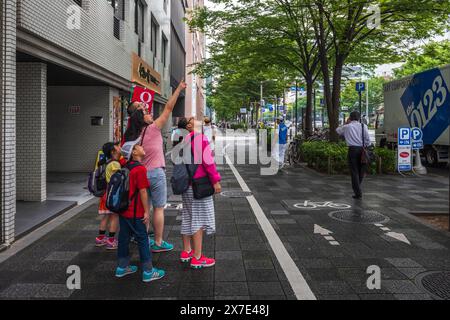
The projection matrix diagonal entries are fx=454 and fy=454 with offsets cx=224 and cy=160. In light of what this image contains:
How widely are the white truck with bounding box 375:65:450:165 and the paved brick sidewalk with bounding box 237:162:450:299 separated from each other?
430 cm

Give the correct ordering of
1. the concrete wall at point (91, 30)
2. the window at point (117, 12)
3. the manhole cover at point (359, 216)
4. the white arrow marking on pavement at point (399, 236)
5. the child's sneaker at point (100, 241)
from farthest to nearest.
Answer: the window at point (117, 12) → the concrete wall at point (91, 30) → the manhole cover at point (359, 216) → the white arrow marking on pavement at point (399, 236) → the child's sneaker at point (100, 241)

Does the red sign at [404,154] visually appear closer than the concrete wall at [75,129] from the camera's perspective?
Yes

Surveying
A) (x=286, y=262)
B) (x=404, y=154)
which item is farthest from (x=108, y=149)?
(x=404, y=154)

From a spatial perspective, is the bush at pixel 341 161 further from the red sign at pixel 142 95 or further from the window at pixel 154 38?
the window at pixel 154 38

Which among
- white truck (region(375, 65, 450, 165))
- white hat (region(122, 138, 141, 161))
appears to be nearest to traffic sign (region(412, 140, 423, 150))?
white truck (region(375, 65, 450, 165))

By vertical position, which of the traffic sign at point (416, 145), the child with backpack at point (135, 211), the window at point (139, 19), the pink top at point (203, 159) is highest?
the window at point (139, 19)

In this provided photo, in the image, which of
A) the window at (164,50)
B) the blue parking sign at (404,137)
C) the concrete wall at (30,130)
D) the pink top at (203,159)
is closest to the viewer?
the pink top at (203,159)

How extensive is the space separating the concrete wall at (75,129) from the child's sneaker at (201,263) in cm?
1074

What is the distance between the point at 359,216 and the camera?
832cm

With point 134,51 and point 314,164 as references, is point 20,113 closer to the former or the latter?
point 134,51

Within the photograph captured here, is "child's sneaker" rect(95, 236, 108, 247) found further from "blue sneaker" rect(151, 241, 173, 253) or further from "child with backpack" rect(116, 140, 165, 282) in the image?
"child with backpack" rect(116, 140, 165, 282)

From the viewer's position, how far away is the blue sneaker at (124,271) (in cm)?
498

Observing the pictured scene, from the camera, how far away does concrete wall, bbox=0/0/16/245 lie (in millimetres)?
6344

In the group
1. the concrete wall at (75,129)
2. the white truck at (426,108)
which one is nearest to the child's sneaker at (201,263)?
the concrete wall at (75,129)
